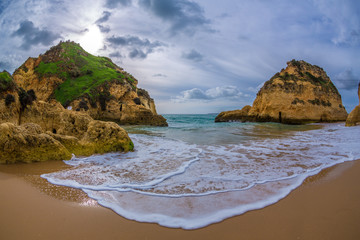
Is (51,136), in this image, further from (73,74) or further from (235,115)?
(235,115)

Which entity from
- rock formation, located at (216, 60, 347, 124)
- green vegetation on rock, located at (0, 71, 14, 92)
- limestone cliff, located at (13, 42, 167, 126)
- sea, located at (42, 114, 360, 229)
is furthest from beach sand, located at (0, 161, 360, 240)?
rock formation, located at (216, 60, 347, 124)

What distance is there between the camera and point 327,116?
26.2 m

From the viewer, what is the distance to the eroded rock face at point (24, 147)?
13.1 ft

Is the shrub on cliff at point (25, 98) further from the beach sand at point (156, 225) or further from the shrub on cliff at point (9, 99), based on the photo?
the beach sand at point (156, 225)

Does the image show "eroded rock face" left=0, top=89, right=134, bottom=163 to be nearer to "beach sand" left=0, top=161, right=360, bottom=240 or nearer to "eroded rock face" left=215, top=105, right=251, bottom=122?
"beach sand" left=0, top=161, right=360, bottom=240

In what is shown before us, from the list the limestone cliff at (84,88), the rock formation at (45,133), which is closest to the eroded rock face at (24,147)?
the rock formation at (45,133)

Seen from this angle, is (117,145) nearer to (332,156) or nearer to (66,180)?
(66,180)

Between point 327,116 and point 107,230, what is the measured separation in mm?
32782

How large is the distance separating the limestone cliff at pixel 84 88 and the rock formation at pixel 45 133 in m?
15.6

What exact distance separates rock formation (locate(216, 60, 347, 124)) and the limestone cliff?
16.3 m

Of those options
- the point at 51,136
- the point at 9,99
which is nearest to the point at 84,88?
the point at 9,99

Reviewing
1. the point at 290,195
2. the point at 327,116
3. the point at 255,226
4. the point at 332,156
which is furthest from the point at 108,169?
the point at 327,116

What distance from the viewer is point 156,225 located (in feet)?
6.37

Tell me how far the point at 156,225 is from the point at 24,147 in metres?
3.95
